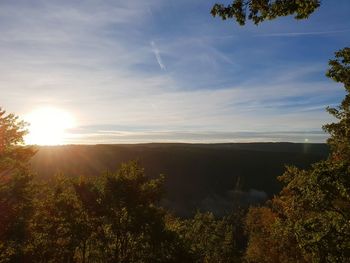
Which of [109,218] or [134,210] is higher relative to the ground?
[134,210]

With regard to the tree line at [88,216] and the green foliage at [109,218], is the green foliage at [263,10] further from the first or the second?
the green foliage at [109,218]

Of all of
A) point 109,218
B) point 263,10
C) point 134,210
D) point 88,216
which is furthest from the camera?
point 88,216

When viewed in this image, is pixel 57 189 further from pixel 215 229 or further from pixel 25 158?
pixel 215 229

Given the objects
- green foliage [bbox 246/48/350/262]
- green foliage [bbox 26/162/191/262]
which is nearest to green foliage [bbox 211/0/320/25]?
green foliage [bbox 246/48/350/262]

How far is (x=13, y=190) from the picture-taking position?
128ft

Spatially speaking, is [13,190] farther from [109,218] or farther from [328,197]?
[328,197]

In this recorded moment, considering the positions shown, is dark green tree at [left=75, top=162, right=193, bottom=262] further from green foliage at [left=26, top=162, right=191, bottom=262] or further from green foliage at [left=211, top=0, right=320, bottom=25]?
green foliage at [left=211, top=0, right=320, bottom=25]

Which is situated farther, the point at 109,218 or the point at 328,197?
the point at 109,218

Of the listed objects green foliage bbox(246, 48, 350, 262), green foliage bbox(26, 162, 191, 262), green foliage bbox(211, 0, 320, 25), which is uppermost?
green foliage bbox(211, 0, 320, 25)

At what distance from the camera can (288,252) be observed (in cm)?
4459

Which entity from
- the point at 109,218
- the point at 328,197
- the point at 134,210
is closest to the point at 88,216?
the point at 109,218

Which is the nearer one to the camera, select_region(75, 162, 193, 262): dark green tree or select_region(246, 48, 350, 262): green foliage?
select_region(246, 48, 350, 262): green foliage

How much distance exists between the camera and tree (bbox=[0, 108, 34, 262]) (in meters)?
32.8

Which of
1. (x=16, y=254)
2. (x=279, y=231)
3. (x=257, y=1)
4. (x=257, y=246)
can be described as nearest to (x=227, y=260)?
(x=257, y=246)
